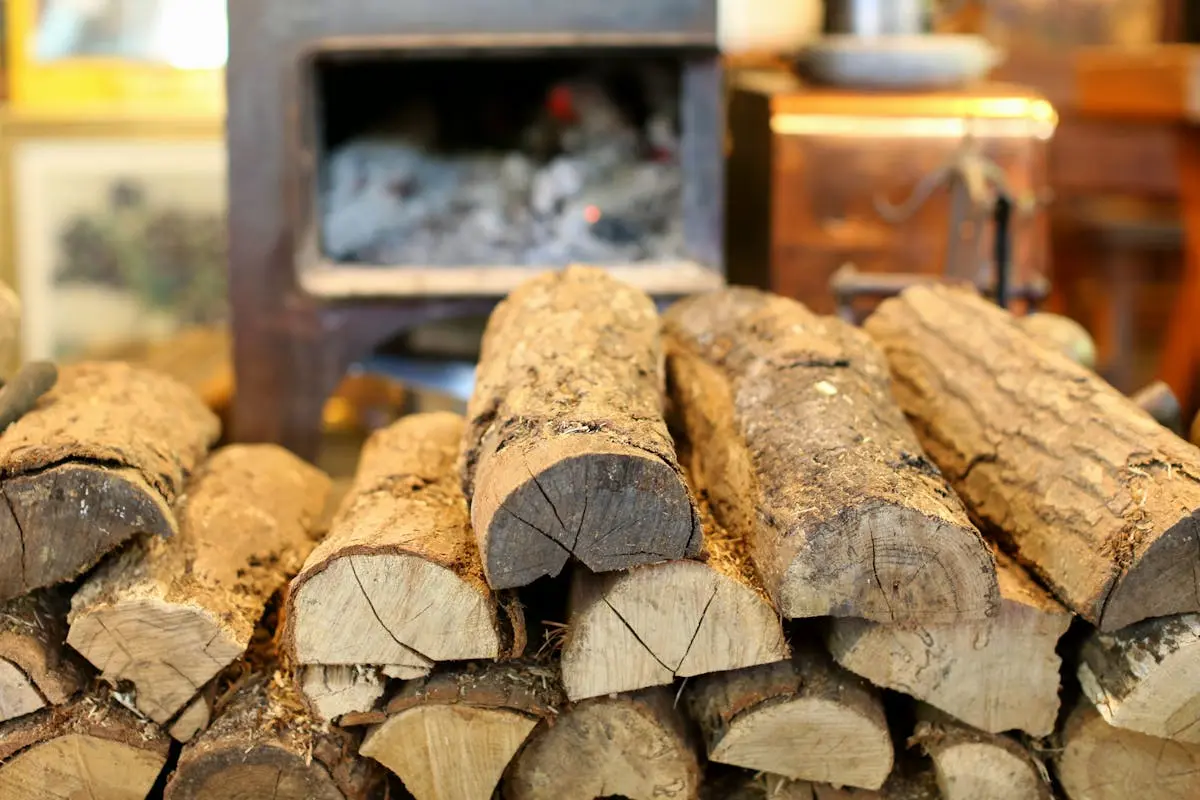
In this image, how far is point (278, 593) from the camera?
1937mm

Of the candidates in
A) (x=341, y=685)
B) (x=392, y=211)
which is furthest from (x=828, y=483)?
(x=392, y=211)

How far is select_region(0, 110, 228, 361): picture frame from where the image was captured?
4.04m

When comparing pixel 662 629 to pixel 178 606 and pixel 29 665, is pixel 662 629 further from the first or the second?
pixel 29 665

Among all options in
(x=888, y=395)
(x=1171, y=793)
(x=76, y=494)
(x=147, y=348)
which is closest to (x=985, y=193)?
(x=888, y=395)

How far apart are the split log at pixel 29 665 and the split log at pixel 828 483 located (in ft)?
2.97

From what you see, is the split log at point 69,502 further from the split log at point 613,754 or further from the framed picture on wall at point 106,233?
the framed picture on wall at point 106,233

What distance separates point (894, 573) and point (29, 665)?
1.11m

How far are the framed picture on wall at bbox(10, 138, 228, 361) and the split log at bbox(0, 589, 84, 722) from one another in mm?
2527

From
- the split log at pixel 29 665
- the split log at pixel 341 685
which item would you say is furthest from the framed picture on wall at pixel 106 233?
the split log at pixel 341 685

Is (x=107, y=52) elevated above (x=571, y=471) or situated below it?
above

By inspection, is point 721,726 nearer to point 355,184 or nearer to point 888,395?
point 888,395

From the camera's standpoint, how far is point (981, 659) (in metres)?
1.69

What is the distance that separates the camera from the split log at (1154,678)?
5.31ft

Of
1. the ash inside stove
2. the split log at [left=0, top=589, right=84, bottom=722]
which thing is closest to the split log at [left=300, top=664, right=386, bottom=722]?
the split log at [left=0, top=589, right=84, bottom=722]
